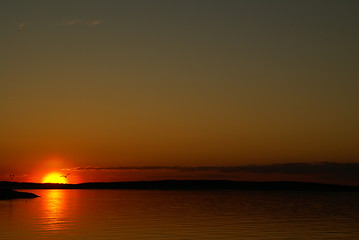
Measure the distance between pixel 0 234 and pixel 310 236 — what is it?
3086cm

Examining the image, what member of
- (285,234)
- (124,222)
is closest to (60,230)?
(124,222)

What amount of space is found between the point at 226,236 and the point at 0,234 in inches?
882

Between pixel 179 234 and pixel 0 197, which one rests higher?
pixel 0 197

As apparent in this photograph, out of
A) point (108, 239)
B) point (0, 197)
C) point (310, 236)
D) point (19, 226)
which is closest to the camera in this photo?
point (108, 239)

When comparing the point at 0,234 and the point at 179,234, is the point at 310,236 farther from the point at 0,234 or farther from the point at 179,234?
the point at 0,234

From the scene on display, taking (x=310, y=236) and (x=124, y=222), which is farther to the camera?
(x=124, y=222)

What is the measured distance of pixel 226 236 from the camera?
5247 cm

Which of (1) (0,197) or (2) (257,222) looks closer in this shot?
(2) (257,222)

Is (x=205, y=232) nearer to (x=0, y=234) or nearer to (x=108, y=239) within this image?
(x=108, y=239)

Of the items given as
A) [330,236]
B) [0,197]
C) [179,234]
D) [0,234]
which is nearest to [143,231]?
[179,234]

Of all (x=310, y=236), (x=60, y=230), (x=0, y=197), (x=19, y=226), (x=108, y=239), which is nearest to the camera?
(x=108, y=239)

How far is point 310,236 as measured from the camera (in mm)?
53188

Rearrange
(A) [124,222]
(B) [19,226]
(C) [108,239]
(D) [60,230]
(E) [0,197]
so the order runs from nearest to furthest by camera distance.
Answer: (C) [108,239], (D) [60,230], (B) [19,226], (A) [124,222], (E) [0,197]

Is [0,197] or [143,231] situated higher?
[0,197]
